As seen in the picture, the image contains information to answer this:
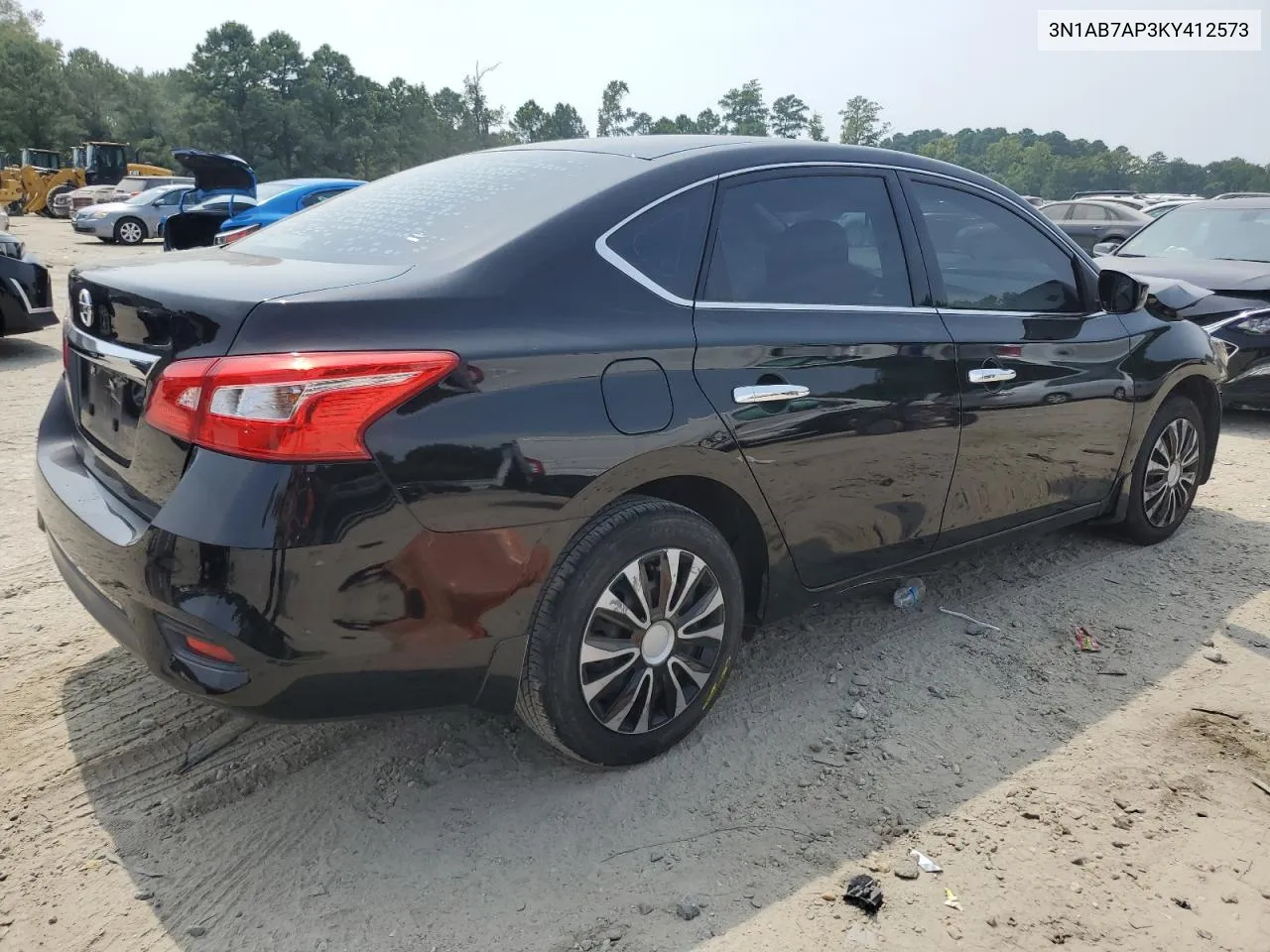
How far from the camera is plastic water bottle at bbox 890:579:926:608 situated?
390 cm

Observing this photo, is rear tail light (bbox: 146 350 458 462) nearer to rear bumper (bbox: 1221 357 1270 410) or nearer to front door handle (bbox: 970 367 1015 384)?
front door handle (bbox: 970 367 1015 384)

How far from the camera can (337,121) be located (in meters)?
73.0

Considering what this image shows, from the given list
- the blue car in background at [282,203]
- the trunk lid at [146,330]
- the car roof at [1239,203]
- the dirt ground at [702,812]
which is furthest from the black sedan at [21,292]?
the car roof at [1239,203]

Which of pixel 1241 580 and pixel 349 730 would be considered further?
pixel 1241 580

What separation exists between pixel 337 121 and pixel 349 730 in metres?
78.0

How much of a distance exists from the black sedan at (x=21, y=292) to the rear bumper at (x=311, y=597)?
674 centimetres

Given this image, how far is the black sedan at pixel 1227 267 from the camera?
23.2 feet

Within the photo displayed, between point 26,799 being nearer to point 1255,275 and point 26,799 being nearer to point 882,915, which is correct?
point 882,915

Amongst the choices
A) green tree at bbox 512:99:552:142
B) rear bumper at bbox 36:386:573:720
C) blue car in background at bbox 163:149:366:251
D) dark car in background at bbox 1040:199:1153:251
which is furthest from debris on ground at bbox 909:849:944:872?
green tree at bbox 512:99:552:142

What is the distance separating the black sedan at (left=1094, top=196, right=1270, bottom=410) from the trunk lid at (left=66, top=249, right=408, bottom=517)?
5.93 m

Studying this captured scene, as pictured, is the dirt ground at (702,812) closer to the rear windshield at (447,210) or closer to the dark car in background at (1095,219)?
the rear windshield at (447,210)

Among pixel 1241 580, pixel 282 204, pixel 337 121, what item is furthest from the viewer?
pixel 337 121

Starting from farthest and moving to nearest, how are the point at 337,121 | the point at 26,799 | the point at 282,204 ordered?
the point at 337,121, the point at 282,204, the point at 26,799

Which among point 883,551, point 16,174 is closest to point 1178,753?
point 883,551
